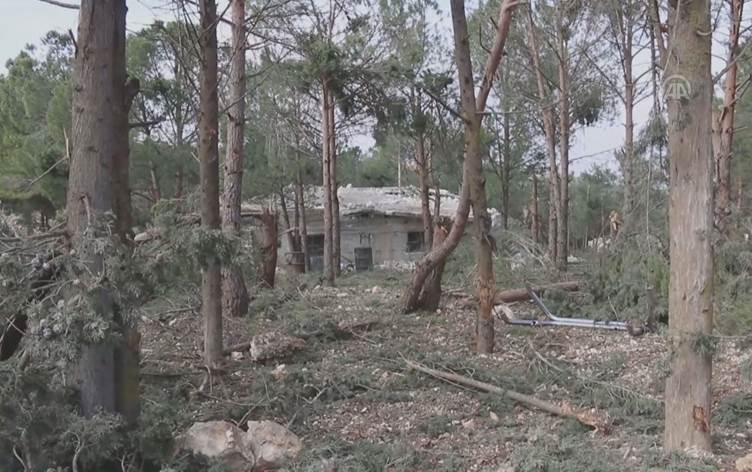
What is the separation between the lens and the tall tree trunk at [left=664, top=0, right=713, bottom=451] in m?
3.20

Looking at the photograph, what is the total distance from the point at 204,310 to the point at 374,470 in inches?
86.9

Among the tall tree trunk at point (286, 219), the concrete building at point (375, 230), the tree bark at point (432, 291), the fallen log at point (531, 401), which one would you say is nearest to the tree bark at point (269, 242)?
the tree bark at point (432, 291)

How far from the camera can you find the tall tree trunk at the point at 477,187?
555 centimetres

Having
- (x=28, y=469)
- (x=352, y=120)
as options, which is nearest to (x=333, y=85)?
(x=352, y=120)

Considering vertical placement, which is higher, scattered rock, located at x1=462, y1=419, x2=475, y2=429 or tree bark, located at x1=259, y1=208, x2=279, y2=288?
tree bark, located at x1=259, y1=208, x2=279, y2=288

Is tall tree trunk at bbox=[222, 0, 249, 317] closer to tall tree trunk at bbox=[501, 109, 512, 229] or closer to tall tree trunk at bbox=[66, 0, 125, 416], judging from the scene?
tall tree trunk at bbox=[66, 0, 125, 416]

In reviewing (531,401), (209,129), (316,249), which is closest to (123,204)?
(209,129)

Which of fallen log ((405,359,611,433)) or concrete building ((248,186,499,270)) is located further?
concrete building ((248,186,499,270))

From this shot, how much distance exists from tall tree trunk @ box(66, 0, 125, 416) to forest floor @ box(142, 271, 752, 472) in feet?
1.76

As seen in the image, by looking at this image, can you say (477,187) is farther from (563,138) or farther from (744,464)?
(563,138)

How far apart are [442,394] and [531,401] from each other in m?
0.66

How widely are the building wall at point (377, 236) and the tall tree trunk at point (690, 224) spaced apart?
17186 mm

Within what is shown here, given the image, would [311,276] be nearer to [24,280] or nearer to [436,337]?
[436,337]

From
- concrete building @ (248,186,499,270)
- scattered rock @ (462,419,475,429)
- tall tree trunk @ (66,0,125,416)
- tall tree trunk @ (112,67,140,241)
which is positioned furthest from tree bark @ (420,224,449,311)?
concrete building @ (248,186,499,270)
